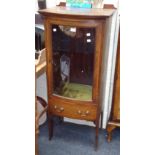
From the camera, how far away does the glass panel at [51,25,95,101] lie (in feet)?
6.17

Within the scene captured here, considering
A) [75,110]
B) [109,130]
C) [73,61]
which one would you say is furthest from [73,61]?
[109,130]

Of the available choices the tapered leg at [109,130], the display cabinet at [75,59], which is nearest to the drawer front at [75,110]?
the display cabinet at [75,59]

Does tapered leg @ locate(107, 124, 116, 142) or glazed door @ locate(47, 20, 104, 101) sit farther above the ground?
glazed door @ locate(47, 20, 104, 101)

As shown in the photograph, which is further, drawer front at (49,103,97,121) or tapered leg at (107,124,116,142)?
tapered leg at (107,124,116,142)

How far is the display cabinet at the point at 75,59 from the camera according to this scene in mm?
1756

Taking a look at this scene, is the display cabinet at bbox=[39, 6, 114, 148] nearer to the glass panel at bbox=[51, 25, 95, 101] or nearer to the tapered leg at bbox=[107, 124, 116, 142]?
the glass panel at bbox=[51, 25, 95, 101]

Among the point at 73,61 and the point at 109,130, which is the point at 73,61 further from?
the point at 109,130

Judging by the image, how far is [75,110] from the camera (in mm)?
2004

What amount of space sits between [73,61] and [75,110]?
0.41 m

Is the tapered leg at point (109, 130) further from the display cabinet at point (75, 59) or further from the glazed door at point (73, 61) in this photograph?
the glazed door at point (73, 61)

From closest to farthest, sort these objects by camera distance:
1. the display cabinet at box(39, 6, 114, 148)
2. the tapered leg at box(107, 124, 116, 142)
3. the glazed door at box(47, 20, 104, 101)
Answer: the display cabinet at box(39, 6, 114, 148), the glazed door at box(47, 20, 104, 101), the tapered leg at box(107, 124, 116, 142)

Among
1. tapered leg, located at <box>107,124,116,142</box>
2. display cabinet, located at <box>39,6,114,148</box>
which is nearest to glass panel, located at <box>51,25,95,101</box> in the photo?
display cabinet, located at <box>39,6,114,148</box>
